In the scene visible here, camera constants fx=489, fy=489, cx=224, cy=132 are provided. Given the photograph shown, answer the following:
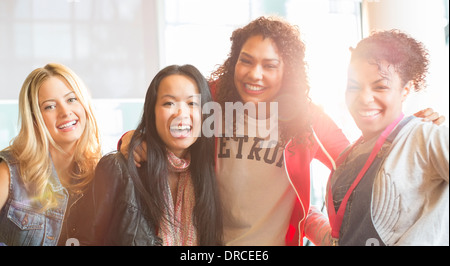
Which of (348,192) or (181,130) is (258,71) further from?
(348,192)

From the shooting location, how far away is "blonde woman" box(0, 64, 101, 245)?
1793 mm

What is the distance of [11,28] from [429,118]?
1.56 metres

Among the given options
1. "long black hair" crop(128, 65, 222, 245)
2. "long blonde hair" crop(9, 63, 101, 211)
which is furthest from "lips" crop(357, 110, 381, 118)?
"long blonde hair" crop(9, 63, 101, 211)

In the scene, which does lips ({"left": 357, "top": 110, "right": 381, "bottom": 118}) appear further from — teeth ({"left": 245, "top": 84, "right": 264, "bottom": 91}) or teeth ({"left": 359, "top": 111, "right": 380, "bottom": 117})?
teeth ({"left": 245, "top": 84, "right": 264, "bottom": 91})

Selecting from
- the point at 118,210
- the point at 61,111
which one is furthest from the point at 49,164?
the point at 118,210

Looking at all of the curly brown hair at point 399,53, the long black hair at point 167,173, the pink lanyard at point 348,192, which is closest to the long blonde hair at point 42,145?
the long black hair at point 167,173

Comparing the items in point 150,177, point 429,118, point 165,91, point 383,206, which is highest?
point 165,91

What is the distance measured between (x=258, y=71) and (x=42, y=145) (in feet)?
2.76

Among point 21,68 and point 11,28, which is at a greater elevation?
point 11,28

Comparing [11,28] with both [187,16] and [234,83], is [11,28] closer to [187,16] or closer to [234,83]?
[187,16]

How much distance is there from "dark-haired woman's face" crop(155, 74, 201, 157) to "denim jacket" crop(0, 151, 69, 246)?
0.44m

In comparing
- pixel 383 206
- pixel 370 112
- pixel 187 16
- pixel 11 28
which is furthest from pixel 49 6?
pixel 383 206

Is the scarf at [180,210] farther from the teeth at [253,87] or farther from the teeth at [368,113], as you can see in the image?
the teeth at [368,113]

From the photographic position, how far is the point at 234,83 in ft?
5.88
